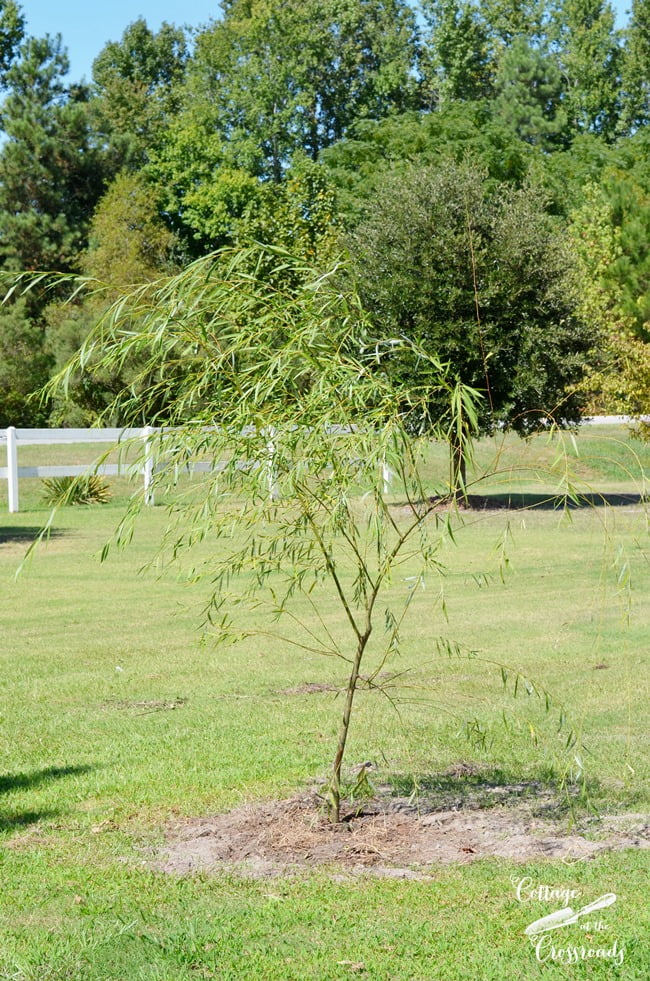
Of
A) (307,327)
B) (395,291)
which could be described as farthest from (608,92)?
(307,327)

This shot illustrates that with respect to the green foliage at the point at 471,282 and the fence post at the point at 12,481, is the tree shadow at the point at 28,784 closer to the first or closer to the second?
the green foliage at the point at 471,282

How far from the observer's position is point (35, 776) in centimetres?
621

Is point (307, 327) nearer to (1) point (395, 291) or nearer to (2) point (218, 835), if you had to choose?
(2) point (218, 835)

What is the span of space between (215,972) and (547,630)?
286 inches

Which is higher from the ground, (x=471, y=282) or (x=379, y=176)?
(x=379, y=176)

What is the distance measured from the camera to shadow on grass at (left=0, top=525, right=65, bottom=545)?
18219 mm

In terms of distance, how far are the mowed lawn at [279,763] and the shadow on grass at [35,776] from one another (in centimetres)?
2

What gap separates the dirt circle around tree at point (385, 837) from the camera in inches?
191

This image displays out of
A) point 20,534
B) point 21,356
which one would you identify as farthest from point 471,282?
point 21,356

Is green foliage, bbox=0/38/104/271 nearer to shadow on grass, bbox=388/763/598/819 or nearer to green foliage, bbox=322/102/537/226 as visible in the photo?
green foliage, bbox=322/102/537/226

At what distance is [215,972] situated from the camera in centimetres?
376

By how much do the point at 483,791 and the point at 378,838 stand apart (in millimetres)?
829

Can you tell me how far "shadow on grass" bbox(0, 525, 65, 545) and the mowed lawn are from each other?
4.90 m

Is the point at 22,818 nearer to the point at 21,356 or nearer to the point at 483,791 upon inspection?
the point at 483,791
